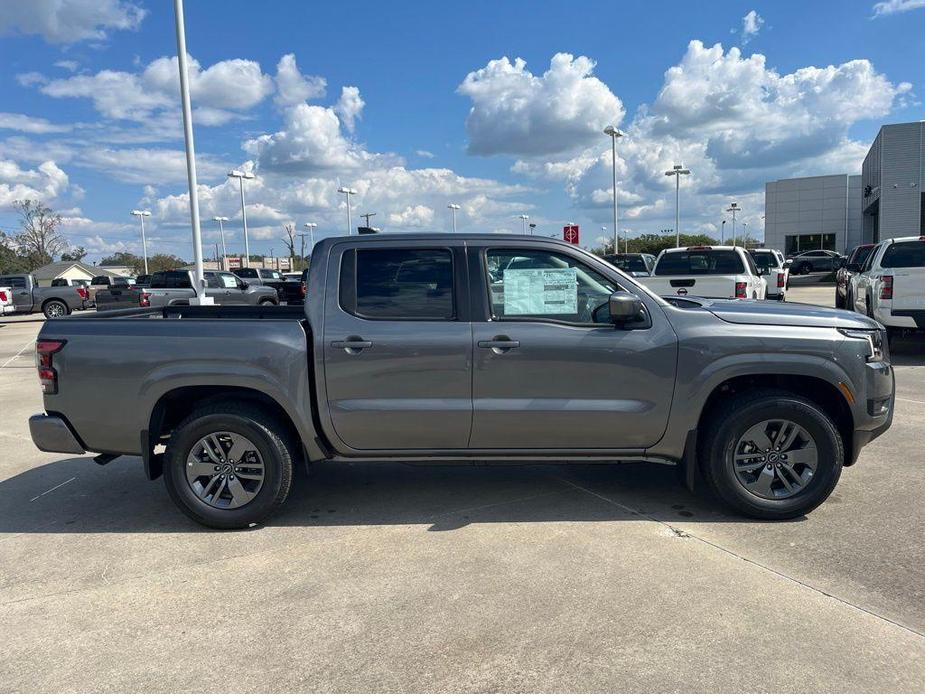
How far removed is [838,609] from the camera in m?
3.21

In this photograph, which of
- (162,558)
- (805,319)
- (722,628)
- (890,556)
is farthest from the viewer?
(805,319)

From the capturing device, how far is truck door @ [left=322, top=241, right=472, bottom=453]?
166 inches

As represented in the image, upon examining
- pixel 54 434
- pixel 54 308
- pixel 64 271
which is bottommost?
pixel 54 434

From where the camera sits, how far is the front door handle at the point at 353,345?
4203mm

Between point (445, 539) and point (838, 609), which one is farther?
point (445, 539)

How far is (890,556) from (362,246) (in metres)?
3.65

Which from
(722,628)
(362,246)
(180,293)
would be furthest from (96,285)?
(722,628)

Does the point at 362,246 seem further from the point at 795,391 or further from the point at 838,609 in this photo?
the point at 838,609

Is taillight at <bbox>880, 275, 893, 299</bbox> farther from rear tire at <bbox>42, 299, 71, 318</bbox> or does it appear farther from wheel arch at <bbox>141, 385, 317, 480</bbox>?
rear tire at <bbox>42, 299, 71, 318</bbox>

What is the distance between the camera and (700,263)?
1238 cm

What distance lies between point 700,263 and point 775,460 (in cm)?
874

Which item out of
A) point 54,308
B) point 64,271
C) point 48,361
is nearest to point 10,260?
point 64,271

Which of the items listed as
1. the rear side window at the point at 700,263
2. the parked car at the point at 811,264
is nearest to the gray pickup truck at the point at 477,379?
the rear side window at the point at 700,263

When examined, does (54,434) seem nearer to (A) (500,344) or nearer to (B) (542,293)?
(A) (500,344)
